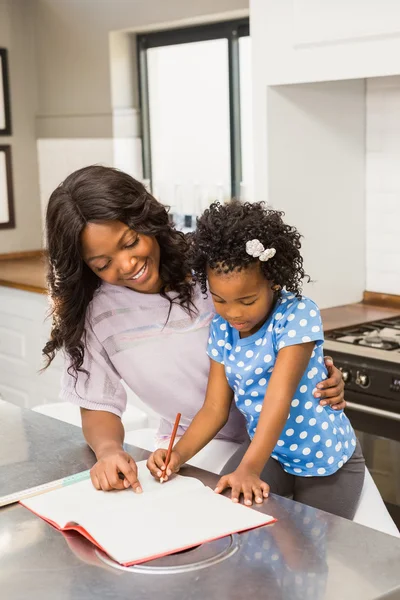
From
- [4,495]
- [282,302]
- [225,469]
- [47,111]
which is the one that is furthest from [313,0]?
[47,111]

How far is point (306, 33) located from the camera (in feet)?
9.45

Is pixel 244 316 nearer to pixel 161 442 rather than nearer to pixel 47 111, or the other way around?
pixel 161 442

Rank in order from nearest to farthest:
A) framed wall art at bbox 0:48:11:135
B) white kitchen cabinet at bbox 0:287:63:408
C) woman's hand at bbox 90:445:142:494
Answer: woman's hand at bbox 90:445:142:494 → white kitchen cabinet at bbox 0:287:63:408 → framed wall art at bbox 0:48:11:135

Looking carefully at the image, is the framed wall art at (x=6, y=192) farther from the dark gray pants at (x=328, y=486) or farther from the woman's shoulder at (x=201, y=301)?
the dark gray pants at (x=328, y=486)

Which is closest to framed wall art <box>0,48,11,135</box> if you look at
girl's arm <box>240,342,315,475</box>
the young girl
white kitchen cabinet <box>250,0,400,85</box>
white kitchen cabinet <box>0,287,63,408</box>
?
white kitchen cabinet <box>0,287,63,408</box>

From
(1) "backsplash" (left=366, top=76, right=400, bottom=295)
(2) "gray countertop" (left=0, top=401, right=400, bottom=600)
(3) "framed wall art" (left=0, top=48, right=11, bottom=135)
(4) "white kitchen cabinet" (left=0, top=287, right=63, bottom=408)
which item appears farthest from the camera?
(3) "framed wall art" (left=0, top=48, right=11, bottom=135)

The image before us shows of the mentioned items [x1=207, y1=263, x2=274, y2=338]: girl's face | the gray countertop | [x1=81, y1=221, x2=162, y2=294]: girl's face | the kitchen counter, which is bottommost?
the kitchen counter

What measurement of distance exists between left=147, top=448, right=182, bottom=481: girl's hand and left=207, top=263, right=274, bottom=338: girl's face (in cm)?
30

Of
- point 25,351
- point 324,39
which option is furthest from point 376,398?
point 25,351

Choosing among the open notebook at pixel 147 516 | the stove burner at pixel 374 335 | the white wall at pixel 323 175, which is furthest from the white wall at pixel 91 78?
the open notebook at pixel 147 516

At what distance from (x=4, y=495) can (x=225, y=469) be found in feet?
1.75

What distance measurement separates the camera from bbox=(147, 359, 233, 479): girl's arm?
1.73m

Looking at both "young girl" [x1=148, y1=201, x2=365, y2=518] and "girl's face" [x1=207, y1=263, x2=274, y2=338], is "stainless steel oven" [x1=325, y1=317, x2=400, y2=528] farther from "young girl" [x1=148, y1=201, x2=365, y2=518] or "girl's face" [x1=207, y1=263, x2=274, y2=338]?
"girl's face" [x1=207, y1=263, x2=274, y2=338]

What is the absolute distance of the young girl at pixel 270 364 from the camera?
66.2 inches
